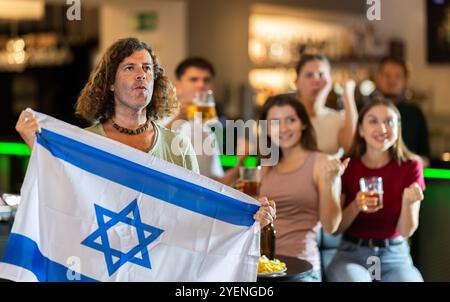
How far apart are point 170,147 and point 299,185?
1050 mm

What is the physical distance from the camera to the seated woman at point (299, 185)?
4.12m

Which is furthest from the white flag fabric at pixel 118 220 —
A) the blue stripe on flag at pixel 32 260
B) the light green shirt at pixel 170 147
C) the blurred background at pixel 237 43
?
the blurred background at pixel 237 43

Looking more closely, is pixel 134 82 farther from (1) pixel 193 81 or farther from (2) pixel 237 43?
(2) pixel 237 43

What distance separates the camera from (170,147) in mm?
3348

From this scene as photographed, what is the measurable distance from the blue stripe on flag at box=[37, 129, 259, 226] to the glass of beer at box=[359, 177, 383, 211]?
1.12 metres

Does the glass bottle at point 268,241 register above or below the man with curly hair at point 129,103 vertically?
below

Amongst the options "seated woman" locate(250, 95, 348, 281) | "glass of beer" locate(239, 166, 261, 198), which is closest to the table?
"seated woman" locate(250, 95, 348, 281)

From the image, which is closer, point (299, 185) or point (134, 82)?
point (134, 82)

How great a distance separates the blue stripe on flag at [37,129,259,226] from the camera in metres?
3.06

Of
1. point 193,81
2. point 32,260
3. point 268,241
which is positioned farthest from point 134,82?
point 193,81

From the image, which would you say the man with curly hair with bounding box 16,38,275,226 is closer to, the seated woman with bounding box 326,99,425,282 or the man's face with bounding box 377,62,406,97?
the seated woman with bounding box 326,99,425,282

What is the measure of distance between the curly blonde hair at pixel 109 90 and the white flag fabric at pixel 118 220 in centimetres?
29

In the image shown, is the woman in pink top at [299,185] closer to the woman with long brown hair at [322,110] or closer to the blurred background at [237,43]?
the woman with long brown hair at [322,110]
